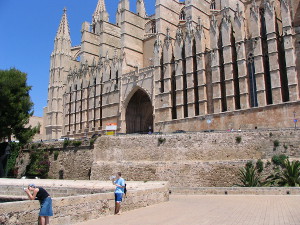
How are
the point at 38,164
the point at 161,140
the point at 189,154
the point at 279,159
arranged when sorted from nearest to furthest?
the point at 279,159 < the point at 189,154 < the point at 161,140 < the point at 38,164

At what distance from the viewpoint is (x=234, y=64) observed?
28.2 meters

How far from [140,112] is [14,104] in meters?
14.9

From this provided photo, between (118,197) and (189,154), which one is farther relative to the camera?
(189,154)

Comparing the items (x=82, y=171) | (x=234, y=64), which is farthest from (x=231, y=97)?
(x=82, y=171)

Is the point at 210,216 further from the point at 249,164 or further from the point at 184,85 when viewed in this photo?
the point at 184,85

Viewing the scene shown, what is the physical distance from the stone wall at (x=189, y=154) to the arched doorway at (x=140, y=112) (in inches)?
498

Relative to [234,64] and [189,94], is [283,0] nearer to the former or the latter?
[234,64]

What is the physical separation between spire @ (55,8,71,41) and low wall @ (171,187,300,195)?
130 feet

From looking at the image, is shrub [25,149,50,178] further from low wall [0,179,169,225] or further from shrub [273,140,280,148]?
shrub [273,140,280,148]

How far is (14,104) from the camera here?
27.4 metres

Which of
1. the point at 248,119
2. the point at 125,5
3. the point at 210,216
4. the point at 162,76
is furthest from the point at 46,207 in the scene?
the point at 125,5

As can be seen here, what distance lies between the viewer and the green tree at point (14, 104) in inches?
1067

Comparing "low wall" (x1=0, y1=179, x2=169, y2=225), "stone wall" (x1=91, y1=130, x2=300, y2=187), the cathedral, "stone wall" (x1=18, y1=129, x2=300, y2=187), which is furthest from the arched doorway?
Result: "low wall" (x1=0, y1=179, x2=169, y2=225)

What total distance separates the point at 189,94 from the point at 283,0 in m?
11.1
